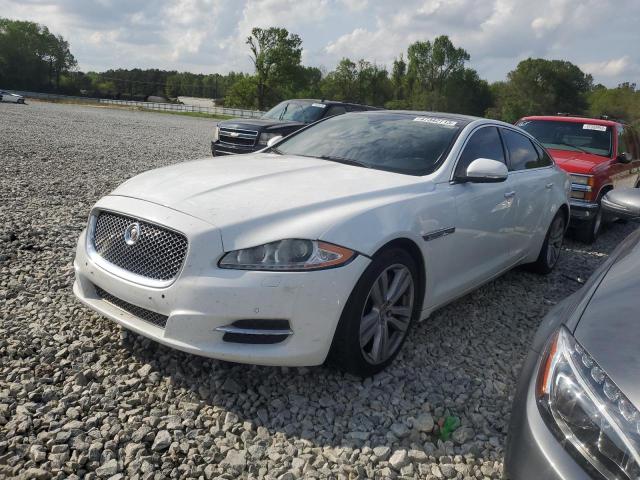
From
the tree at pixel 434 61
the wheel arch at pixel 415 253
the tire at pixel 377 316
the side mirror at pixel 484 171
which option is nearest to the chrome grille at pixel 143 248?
the tire at pixel 377 316

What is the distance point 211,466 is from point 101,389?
0.85m

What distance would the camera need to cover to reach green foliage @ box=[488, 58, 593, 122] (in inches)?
2795

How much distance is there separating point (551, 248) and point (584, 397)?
4311 millimetres

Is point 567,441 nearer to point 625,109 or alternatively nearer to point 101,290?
point 101,290

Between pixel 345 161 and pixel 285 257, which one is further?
pixel 345 161

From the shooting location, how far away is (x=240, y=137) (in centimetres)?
1059

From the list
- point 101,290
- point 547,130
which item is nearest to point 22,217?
point 101,290

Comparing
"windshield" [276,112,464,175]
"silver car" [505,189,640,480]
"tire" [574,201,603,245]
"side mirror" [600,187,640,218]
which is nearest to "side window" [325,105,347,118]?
Answer: "tire" [574,201,603,245]

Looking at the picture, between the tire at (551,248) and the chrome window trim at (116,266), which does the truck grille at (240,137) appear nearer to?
the tire at (551,248)

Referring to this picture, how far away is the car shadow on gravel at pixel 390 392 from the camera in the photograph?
2.64m

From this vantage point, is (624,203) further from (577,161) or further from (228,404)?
(577,161)

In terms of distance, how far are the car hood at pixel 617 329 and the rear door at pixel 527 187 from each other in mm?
2441

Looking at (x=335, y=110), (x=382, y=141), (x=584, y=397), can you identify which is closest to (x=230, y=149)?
(x=335, y=110)

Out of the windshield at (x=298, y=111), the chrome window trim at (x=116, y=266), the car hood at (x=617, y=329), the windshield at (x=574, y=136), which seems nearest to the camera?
the car hood at (x=617, y=329)
